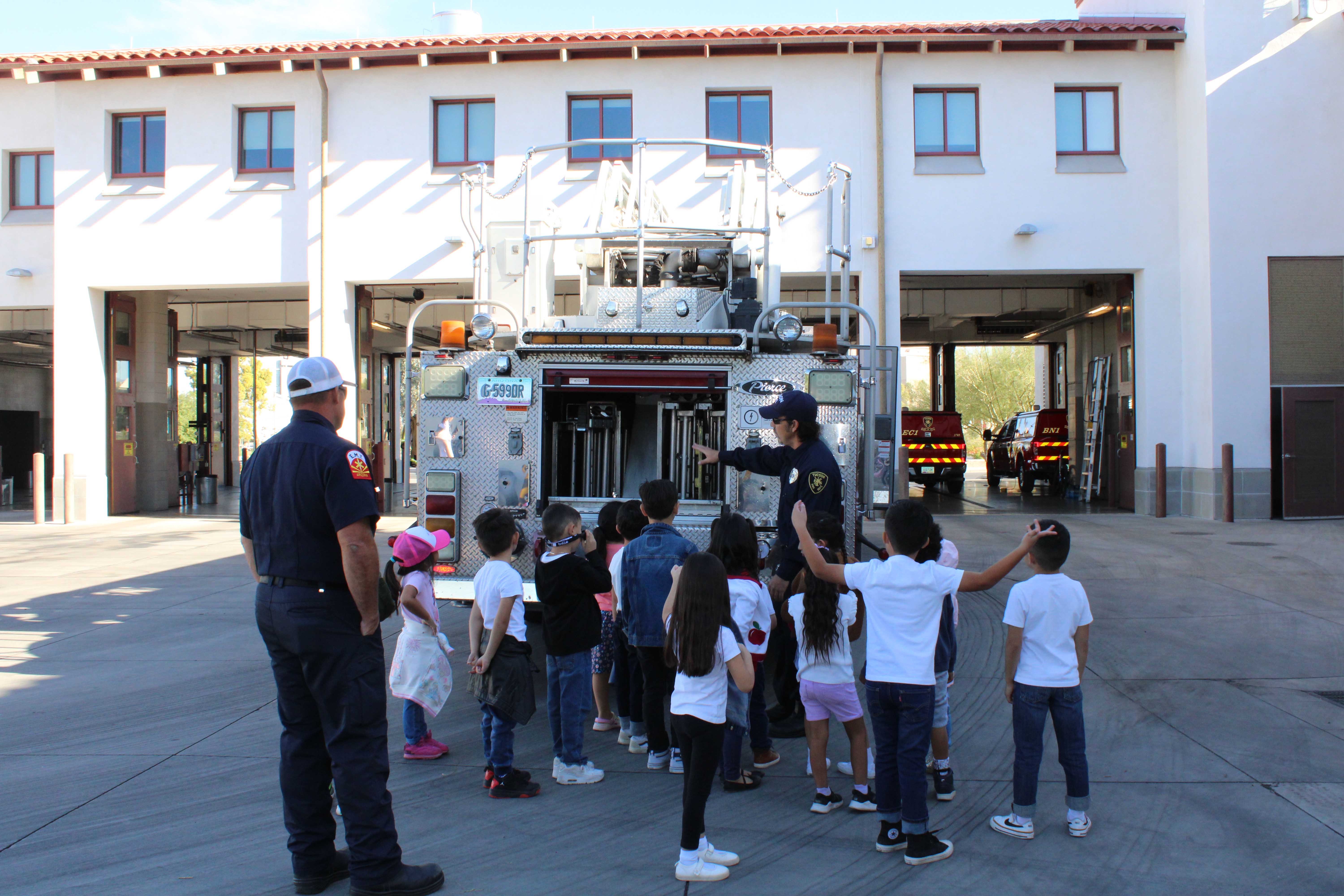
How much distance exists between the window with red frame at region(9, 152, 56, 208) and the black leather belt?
1812cm

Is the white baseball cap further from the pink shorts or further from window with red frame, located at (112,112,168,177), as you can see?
window with red frame, located at (112,112,168,177)

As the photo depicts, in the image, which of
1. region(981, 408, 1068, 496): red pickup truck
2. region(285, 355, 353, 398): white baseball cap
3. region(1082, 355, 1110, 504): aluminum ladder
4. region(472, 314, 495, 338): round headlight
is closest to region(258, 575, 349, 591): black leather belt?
region(285, 355, 353, 398): white baseball cap

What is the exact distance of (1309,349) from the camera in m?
14.9

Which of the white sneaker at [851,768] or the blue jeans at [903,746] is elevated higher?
the blue jeans at [903,746]

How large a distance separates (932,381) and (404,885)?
3020cm

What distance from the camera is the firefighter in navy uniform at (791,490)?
16.1ft

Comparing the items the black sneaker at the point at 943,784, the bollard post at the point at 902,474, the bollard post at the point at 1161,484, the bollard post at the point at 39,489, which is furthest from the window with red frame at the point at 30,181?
the bollard post at the point at 1161,484

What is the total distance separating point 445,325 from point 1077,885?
477cm

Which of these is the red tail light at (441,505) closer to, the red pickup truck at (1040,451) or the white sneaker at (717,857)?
the white sneaker at (717,857)

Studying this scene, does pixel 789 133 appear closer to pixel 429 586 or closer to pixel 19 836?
pixel 429 586

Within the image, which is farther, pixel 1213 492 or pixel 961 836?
pixel 1213 492

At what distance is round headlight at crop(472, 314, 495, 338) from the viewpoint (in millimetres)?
6574

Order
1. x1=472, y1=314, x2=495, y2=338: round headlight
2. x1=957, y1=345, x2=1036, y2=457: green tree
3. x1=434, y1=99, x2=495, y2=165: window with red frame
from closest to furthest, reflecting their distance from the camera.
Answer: x1=472, y1=314, x2=495, y2=338: round headlight, x1=434, y1=99, x2=495, y2=165: window with red frame, x1=957, y1=345, x2=1036, y2=457: green tree

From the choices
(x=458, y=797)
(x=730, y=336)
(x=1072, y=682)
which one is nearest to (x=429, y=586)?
(x=458, y=797)
